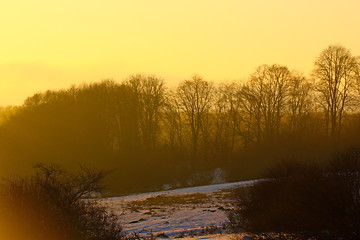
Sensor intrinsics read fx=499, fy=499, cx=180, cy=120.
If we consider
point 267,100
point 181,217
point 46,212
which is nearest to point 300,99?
point 267,100

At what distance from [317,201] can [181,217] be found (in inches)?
545

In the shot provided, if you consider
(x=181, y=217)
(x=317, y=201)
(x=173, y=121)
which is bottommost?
(x=181, y=217)

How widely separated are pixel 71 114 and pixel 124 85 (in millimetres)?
9606

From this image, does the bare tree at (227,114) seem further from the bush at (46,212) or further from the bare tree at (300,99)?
the bush at (46,212)

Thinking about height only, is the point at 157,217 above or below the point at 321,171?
below

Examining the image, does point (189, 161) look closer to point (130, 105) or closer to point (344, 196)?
point (130, 105)

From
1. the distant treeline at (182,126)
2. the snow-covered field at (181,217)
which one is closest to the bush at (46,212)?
the snow-covered field at (181,217)

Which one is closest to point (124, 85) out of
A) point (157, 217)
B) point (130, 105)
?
point (130, 105)

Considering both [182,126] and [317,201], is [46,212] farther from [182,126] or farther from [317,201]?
[182,126]

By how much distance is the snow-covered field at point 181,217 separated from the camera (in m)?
23.8

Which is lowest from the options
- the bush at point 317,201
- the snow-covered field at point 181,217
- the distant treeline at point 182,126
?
the snow-covered field at point 181,217

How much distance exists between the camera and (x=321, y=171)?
18.2m

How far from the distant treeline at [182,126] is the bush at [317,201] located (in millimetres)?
39385

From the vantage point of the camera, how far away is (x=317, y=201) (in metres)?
17.1
